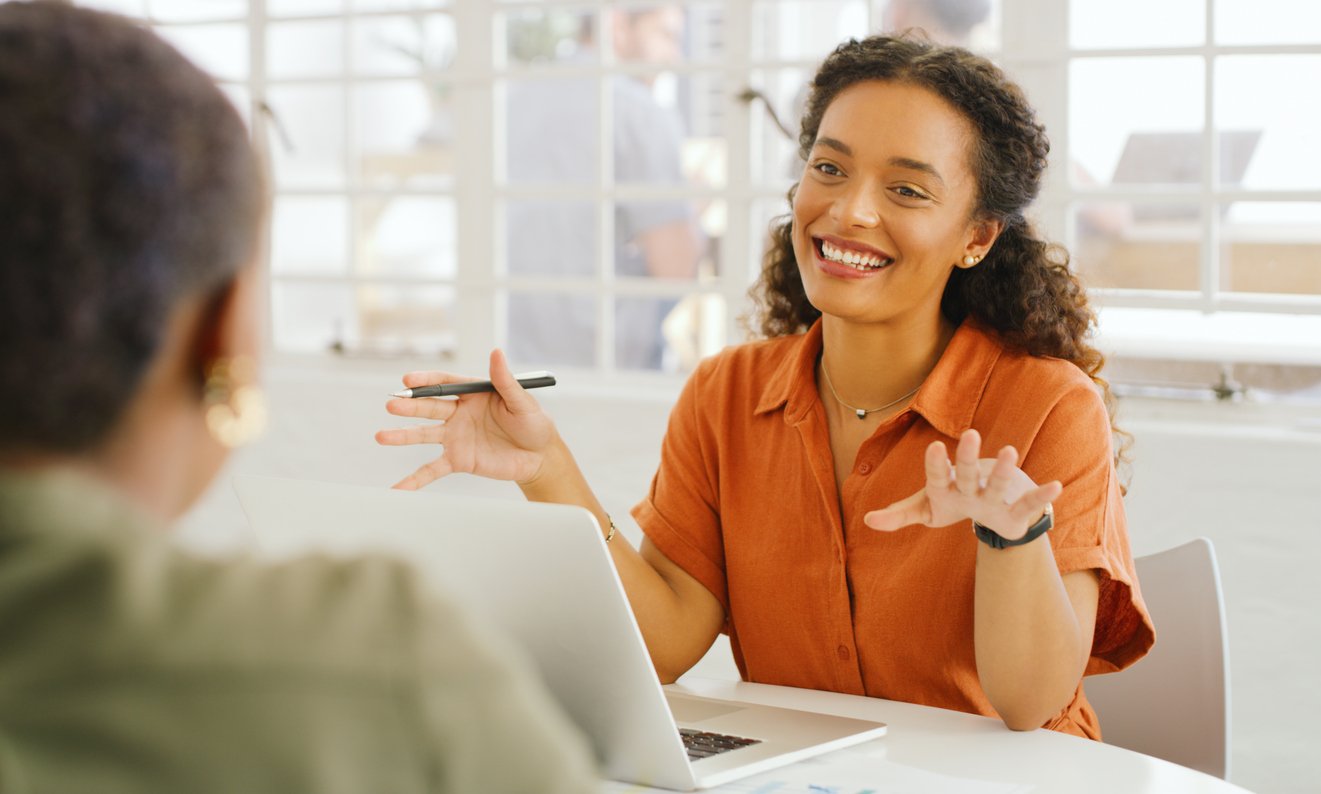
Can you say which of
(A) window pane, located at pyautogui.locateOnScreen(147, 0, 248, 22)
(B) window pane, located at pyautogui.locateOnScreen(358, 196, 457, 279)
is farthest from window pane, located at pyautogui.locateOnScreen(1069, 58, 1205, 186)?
(B) window pane, located at pyautogui.locateOnScreen(358, 196, 457, 279)

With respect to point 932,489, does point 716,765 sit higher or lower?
lower

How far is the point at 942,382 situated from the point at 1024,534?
38 cm

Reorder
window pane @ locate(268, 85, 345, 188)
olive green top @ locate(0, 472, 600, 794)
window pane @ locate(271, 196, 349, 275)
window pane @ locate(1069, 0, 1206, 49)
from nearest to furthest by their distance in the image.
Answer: olive green top @ locate(0, 472, 600, 794)
window pane @ locate(1069, 0, 1206, 49)
window pane @ locate(268, 85, 345, 188)
window pane @ locate(271, 196, 349, 275)

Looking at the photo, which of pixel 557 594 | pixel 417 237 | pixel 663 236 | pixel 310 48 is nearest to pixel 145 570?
pixel 557 594

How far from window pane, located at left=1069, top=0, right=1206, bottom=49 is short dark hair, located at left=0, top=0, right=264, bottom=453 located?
2477mm

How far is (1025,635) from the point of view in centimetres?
150

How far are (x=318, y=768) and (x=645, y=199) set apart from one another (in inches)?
110

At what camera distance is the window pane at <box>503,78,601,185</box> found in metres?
3.44

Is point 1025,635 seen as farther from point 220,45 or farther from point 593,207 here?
point 220,45

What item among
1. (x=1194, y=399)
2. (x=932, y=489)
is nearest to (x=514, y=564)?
(x=932, y=489)

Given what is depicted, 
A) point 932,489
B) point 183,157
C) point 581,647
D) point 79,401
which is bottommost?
point 581,647

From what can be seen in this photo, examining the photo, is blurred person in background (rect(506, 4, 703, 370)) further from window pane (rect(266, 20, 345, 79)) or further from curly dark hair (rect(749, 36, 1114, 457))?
window pane (rect(266, 20, 345, 79))

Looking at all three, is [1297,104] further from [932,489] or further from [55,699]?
[55,699]

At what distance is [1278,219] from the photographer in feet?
8.78
